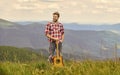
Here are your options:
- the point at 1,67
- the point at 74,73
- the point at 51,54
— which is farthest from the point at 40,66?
the point at 51,54

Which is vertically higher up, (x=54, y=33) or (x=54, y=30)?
(x=54, y=30)

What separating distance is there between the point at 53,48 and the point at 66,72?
6835 mm

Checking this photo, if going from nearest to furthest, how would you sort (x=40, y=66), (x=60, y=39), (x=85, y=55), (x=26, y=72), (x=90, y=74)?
(x=90, y=74)
(x=26, y=72)
(x=40, y=66)
(x=85, y=55)
(x=60, y=39)

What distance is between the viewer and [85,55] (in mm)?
12805

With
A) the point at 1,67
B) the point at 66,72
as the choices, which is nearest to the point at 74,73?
the point at 66,72

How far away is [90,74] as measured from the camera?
797 cm

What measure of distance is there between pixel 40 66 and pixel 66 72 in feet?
9.21

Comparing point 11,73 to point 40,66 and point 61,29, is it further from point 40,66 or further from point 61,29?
point 61,29

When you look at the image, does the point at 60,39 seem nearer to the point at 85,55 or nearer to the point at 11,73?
the point at 85,55

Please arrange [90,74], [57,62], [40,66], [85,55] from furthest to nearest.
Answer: [57,62] → [85,55] → [40,66] → [90,74]

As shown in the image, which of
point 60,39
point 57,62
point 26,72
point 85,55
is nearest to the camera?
point 26,72

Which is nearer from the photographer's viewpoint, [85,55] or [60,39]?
[85,55]

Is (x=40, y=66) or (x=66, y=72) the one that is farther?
(x=40, y=66)

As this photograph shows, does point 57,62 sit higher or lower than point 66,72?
lower
